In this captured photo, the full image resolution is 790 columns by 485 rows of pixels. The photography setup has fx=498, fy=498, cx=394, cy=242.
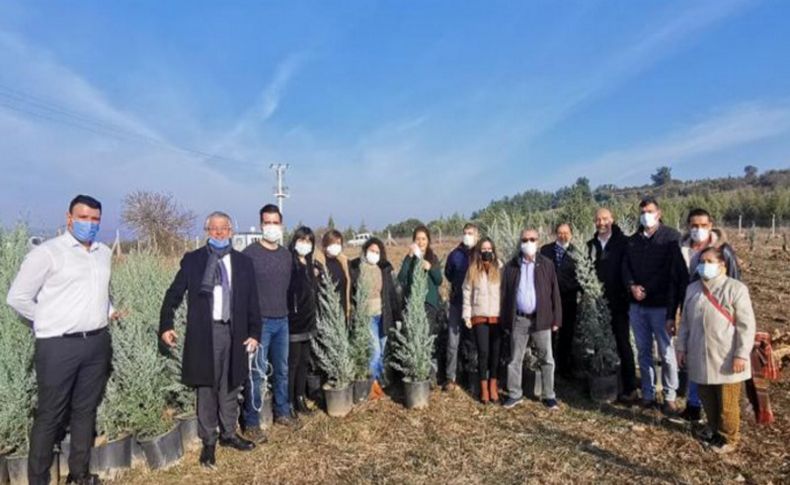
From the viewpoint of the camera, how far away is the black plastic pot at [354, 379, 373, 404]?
5.06 metres

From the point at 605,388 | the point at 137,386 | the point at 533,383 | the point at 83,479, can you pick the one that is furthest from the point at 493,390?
the point at 83,479

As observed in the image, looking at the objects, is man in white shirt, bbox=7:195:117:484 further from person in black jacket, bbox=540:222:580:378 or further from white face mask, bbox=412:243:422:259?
person in black jacket, bbox=540:222:580:378

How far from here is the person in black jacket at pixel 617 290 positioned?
4.92 meters

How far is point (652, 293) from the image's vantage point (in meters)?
4.45

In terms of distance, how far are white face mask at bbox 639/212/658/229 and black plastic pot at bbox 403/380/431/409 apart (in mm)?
2544

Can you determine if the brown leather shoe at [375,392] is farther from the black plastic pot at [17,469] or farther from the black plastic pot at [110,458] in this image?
the black plastic pot at [17,469]

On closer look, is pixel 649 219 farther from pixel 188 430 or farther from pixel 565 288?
pixel 188 430

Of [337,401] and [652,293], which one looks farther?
[337,401]

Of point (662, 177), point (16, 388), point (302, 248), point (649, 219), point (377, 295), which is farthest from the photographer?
point (662, 177)

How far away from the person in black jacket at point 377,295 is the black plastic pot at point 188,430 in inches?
70.3

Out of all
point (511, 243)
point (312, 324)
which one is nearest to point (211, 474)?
point (312, 324)

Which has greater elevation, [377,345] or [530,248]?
[530,248]

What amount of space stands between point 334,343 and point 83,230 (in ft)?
7.90

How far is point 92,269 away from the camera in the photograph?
3352 millimetres
